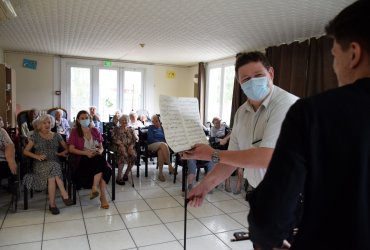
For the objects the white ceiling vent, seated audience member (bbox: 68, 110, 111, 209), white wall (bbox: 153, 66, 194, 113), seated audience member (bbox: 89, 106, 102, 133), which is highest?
the white ceiling vent

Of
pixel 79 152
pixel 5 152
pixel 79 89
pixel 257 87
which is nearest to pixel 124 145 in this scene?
pixel 79 152

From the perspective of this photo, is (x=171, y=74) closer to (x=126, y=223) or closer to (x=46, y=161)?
(x=46, y=161)

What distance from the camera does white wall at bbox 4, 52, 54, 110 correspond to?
22.7 ft

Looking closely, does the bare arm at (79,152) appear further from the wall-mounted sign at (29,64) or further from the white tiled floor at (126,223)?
the wall-mounted sign at (29,64)

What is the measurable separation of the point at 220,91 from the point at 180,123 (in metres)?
6.08

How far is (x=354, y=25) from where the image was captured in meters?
0.61

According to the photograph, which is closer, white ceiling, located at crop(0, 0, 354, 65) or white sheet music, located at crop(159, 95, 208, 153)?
white sheet music, located at crop(159, 95, 208, 153)

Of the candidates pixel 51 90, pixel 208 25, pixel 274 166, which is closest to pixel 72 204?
pixel 208 25

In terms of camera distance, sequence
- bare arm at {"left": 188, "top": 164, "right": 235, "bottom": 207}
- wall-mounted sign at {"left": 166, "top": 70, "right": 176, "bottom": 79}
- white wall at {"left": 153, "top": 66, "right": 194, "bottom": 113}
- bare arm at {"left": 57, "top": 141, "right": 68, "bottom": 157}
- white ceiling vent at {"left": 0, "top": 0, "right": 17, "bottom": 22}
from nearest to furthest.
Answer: bare arm at {"left": 188, "top": 164, "right": 235, "bottom": 207} < white ceiling vent at {"left": 0, "top": 0, "right": 17, "bottom": 22} < bare arm at {"left": 57, "top": 141, "right": 68, "bottom": 157} < white wall at {"left": 153, "top": 66, "right": 194, "bottom": 113} < wall-mounted sign at {"left": 166, "top": 70, "right": 176, "bottom": 79}

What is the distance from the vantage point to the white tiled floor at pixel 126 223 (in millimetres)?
2652

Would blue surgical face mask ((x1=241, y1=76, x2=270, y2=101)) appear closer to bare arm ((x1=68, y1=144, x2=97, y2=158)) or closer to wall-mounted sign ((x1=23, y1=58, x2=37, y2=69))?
bare arm ((x1=68, y1=144, x2=97, y2=158))

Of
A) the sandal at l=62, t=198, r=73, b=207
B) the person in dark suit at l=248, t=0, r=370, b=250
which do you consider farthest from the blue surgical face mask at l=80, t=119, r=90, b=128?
the person in dark suit at l=248, t=0, r=370, b=250

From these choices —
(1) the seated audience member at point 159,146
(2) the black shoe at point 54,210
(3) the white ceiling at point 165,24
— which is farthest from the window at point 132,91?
(2) the black shoe at point 54,210

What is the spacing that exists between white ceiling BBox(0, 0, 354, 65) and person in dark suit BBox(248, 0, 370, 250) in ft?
9.05
